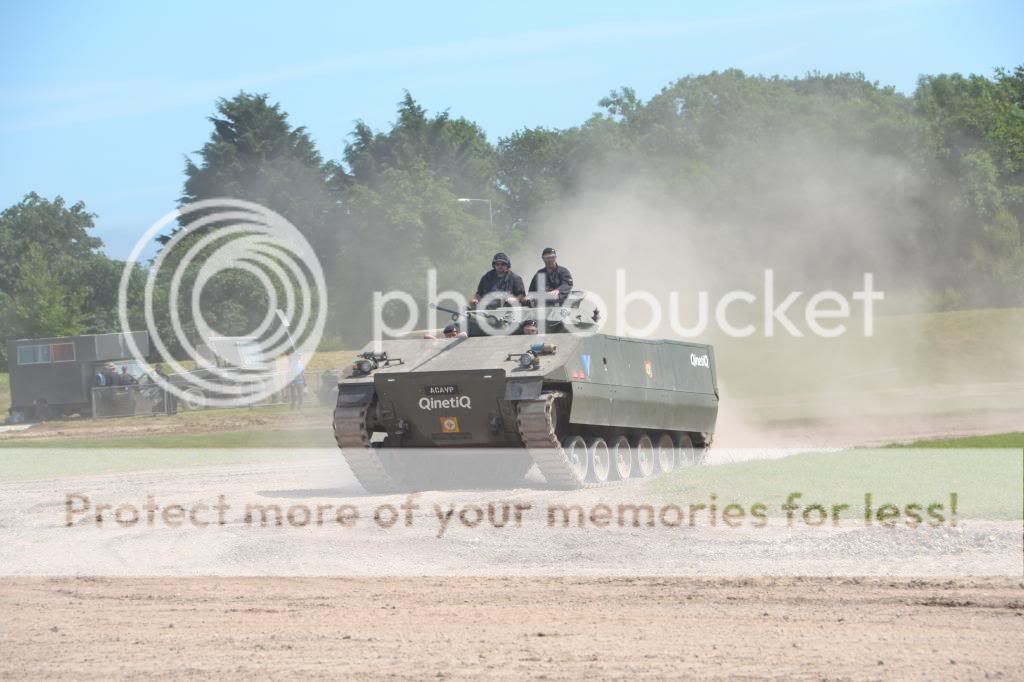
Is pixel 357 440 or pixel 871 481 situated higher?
pixel 357 440

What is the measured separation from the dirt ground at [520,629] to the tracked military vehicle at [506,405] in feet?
20.1

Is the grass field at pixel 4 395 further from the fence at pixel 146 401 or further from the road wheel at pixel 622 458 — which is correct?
the road wheel at pixel 622 458

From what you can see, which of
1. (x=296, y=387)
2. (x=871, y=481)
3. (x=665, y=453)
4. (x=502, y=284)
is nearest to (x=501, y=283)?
(x=502, y=284)

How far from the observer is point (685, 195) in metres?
50.4

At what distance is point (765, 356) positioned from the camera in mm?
44719

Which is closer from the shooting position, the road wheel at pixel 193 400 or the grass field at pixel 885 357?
the grass field at pixel 885 357

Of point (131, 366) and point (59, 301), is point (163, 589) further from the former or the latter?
point (59, 301)

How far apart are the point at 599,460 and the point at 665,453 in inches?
95.4

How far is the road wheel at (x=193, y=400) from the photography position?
4360 cm

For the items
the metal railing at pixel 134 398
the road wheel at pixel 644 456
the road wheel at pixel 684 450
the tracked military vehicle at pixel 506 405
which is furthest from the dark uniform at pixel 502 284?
the metal railing at pixel 134 398

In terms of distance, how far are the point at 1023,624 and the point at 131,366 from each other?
40313mm

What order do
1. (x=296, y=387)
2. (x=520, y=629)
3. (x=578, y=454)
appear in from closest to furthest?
(x=520, y=629), (x=578, y=454), (x=296, y=387)

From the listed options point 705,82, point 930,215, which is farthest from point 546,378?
point 705,82

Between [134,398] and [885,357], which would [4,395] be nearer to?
[134,398]
